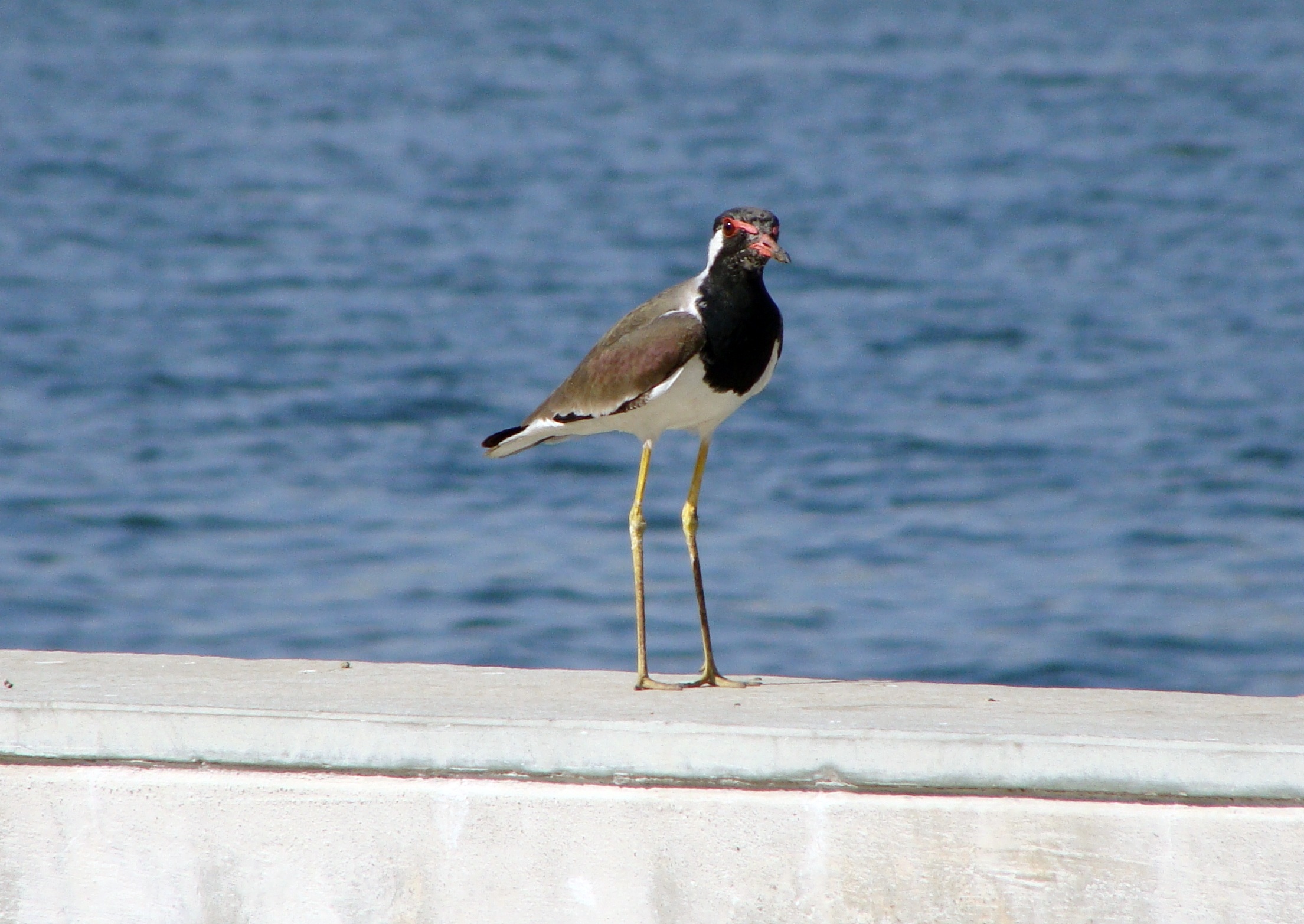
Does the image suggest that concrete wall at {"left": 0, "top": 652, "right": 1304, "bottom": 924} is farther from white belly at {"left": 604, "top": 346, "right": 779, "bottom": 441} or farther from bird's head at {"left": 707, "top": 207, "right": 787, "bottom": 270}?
bird's head at {"left": 707, "top": 207, "right": 787, "bottom": 270}

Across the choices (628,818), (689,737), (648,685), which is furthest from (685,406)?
(628,818)

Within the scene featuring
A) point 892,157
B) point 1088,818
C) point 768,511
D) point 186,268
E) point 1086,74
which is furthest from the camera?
point 1086,74

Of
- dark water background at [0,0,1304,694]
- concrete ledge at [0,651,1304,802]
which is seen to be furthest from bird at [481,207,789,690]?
dark water background at [0,0,1304,694]

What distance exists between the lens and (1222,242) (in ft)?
83.9

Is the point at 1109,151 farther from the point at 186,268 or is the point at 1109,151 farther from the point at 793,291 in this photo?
the point at 186,268

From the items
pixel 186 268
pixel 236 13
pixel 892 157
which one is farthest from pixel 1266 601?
pixel 236 13

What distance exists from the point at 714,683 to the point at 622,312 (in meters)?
16.4

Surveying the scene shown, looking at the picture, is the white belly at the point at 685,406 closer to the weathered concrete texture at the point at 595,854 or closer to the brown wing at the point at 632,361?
the brown wing at the point at 632,361

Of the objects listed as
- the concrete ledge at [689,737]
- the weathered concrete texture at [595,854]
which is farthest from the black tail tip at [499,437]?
the weathered concrete texture at [595,854]

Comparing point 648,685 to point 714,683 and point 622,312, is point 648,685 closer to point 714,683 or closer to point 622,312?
point 714,683

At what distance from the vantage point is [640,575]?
6020 millimetres

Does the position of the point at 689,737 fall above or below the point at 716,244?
below

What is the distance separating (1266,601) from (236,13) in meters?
40.9

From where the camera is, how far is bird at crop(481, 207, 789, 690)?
5.63 m
